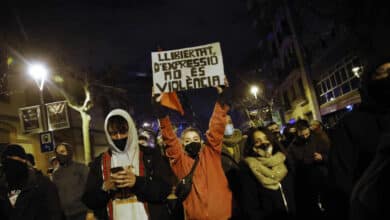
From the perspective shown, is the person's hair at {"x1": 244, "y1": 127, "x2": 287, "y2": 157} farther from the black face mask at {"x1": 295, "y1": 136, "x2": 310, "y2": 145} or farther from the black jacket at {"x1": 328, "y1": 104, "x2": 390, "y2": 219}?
the black face mask at {"x1": 295, "y1": 136, "x2": 310, "y2": 145}

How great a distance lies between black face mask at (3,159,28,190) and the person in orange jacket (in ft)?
5.84

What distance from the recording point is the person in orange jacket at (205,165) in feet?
11.6

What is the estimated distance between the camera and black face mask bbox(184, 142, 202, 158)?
13.2ft

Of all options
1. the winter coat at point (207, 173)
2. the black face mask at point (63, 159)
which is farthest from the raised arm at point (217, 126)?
the black face mask at point (63, 159)

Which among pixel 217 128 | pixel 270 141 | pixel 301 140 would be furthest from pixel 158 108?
pixel 301 140

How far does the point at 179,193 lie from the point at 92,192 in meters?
1.11

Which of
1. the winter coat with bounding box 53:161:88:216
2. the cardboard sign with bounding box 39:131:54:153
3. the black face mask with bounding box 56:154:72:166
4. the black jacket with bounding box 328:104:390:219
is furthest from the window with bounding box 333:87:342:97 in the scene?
the black jacket with bounding box 328:104:390:219

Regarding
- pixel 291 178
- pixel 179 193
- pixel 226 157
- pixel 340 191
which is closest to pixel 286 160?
pixel 291 178

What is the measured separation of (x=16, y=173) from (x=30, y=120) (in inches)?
459

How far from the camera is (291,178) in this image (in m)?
3.96

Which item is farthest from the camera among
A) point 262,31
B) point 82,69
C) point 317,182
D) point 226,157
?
point 262,31

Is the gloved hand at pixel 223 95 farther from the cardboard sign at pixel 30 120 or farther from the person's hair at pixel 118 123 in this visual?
the cardboard sign at pixel 30 120

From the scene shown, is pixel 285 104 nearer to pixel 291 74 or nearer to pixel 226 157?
pixel 291 74

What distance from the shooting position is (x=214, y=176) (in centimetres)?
373
